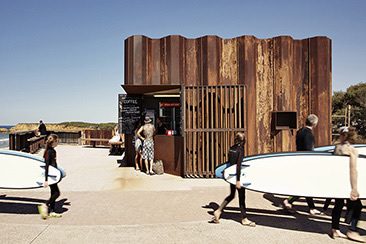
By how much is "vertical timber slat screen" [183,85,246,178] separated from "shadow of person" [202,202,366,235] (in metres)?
3.48

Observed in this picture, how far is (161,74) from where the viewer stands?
420 inches

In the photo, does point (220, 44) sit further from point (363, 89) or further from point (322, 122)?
point (363, 89)

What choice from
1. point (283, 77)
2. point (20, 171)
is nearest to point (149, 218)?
point (20, 171)

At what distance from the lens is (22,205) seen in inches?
268

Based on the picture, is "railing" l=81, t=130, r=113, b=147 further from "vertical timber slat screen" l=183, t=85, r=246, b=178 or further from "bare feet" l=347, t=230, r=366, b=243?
"bare feet" l=347, t=230, r=366, b=243

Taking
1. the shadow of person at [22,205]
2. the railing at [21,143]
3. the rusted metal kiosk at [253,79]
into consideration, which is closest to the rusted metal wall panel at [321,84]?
the rusted metal kiosk at [253,79]

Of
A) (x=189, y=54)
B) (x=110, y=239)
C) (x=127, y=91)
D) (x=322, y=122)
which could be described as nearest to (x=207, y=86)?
(x=189, y=54)

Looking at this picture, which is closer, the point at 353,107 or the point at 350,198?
the point at 350,198

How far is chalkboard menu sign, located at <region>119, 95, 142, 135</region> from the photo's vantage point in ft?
39.4

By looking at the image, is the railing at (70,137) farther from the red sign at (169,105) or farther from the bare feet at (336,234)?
the bare feet at (336,234)

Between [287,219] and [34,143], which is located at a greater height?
[34,143]

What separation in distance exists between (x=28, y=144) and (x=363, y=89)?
114 feet

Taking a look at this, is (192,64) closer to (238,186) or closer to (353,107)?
(238,186)

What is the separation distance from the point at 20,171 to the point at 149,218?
8.56 ft
